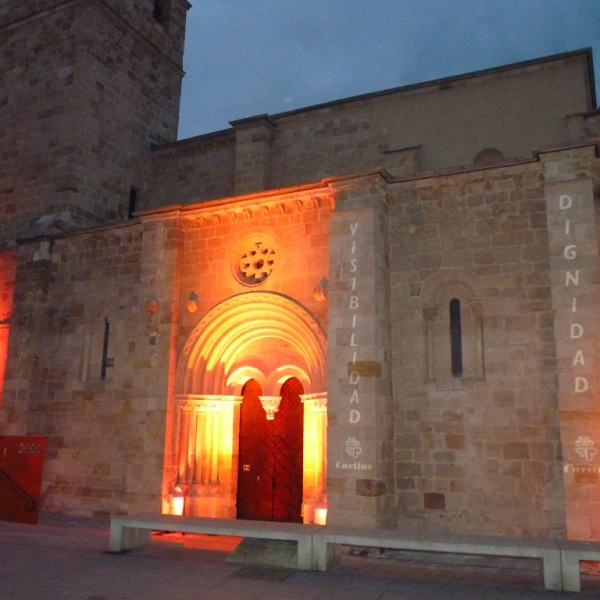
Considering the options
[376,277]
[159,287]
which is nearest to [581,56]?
[376,277]

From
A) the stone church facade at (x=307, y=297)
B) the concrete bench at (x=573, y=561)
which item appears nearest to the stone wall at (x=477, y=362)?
the stone church facade at (x=307, y=297)

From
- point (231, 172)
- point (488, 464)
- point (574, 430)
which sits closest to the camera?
point (574, 430)

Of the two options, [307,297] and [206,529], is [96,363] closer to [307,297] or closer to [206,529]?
[307,297]

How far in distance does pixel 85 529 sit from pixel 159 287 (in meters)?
3.91

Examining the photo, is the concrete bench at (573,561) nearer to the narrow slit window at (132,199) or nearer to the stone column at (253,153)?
the stone column at (253,153)

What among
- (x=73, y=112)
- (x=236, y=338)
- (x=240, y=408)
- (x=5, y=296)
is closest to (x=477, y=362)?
(x=236, y=338)

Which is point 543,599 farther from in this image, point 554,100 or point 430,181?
point 554,100

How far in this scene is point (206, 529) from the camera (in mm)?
7055

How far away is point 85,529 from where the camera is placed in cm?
936

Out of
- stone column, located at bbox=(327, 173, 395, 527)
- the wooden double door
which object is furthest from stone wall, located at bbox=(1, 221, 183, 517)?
stone column, located at bbox=(327, 173, 395, 527)

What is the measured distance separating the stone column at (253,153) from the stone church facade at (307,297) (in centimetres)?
5

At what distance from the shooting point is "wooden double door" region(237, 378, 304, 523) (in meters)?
9.82

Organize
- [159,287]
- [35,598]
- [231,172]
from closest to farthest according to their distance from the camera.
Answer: [35,598] < [159,287] < [231,172]

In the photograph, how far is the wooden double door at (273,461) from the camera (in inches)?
387
